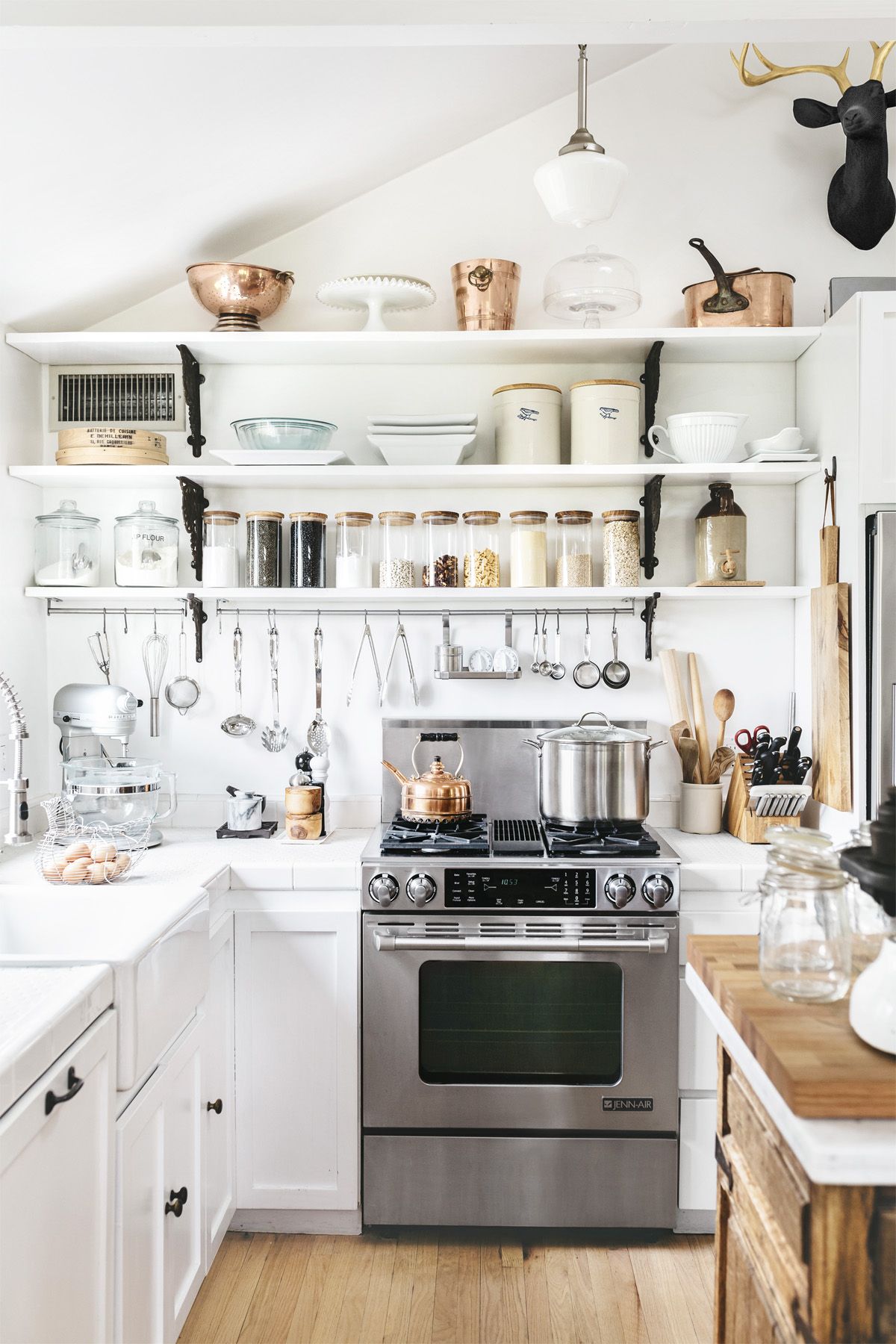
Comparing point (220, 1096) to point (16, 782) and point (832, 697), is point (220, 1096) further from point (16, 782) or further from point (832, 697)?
point (832, 697)

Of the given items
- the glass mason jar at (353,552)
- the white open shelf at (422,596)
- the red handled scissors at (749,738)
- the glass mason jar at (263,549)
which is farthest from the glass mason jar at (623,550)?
the glass mason jar at (263,549)

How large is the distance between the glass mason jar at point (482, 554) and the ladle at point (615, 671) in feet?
1.25

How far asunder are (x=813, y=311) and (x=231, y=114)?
5.53 ft

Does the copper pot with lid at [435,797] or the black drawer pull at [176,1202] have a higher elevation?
the copper pot with lid at [435,797]

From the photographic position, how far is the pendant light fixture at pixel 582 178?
2.34 metres

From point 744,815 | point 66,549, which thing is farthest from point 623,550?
point 66,549

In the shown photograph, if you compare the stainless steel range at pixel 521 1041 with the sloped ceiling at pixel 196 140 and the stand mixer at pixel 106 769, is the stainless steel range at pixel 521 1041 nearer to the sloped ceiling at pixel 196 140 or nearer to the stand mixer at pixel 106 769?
the stand mixer at pixel 106 769

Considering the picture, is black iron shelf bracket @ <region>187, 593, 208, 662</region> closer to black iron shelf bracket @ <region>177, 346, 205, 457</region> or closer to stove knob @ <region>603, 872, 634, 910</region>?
black iron shelf bracket @ <region>177, 346, 205, 457</region>

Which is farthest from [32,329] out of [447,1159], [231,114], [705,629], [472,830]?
[447,1159]

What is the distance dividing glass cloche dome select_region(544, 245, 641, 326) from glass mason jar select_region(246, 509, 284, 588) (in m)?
0.97

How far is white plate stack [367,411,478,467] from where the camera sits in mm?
2773

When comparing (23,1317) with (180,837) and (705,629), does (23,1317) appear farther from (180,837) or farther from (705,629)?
(705,629)

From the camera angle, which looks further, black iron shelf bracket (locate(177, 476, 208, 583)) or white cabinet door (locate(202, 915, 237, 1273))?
black iron shelf bracket (locate(177, 476, 208, 583))

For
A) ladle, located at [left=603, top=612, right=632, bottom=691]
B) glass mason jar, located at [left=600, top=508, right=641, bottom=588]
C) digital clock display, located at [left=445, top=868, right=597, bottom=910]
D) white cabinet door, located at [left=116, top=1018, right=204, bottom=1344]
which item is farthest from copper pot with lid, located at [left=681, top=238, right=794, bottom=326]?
white cabinet door, located at [left=116, top=1018, right=204, bottom=1344]
